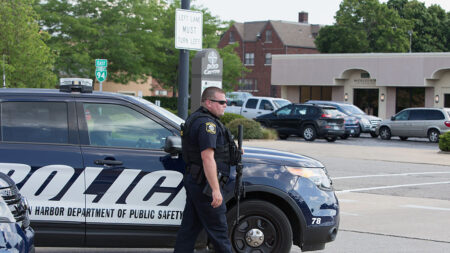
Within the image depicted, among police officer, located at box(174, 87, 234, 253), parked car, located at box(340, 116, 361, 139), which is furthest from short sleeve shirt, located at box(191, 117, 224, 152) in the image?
parked car, located at box(340, 116, 361, 139)

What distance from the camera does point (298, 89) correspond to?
5125 centimetres

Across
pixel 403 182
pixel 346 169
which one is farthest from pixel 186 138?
pixel 346 169

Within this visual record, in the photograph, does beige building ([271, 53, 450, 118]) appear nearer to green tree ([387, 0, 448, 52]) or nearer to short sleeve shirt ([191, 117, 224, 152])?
green tree ([387, 0, 448, 52])

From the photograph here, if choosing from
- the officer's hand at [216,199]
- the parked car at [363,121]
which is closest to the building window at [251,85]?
the parked car at [363,121]

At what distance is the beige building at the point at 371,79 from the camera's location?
44.0 meters

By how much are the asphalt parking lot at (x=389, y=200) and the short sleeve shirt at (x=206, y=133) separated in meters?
2.18

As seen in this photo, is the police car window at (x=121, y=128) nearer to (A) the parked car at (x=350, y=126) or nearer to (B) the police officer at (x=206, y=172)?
(B) the police officer at (x=206, y=172)

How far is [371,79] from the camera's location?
47.2m

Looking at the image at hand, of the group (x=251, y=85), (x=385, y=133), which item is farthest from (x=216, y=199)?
(x=251, y=85)

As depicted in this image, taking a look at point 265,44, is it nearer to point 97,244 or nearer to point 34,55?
point 34,55

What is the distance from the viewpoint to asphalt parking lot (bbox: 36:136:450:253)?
26.6 feet

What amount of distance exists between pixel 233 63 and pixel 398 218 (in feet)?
121

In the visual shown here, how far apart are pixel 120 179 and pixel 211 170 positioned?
1.03 meters

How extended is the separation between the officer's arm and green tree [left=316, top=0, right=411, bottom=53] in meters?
61.3
